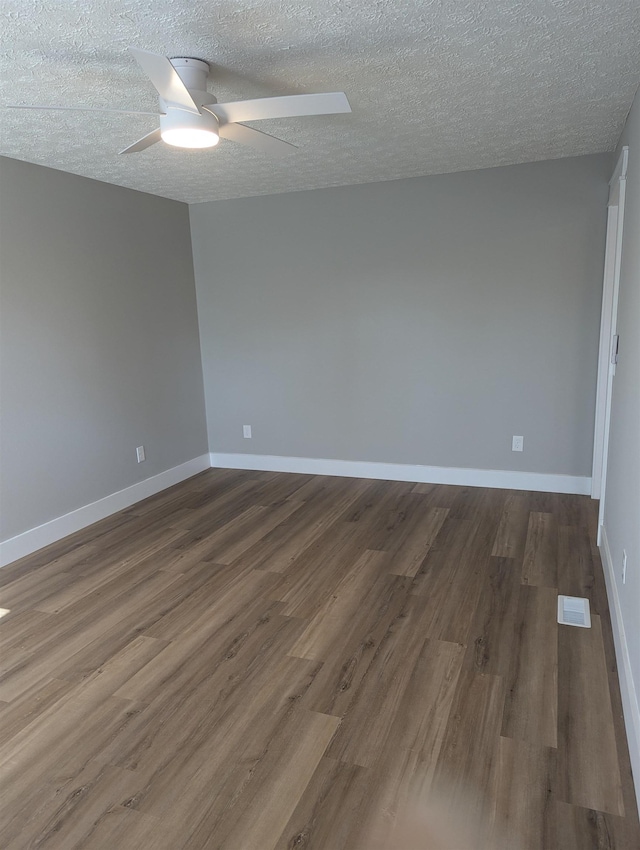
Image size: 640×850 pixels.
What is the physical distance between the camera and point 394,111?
2.66m

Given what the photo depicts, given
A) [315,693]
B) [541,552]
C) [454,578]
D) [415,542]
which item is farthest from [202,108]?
[541,552]

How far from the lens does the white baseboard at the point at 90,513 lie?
3.45 meters

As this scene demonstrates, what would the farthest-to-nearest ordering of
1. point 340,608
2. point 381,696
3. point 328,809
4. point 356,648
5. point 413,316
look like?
point 413,316, point 340,608, point 356,648, point 381,696, point 328,809

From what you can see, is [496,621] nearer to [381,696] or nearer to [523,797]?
[381,696]

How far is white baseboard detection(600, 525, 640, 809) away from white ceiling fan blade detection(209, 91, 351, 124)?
2181 millimetres

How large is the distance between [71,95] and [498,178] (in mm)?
2820

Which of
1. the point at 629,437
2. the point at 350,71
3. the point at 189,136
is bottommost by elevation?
the point at 629,437

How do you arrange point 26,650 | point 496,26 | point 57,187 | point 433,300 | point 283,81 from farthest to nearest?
1. point 433,300
2. point 57,187
3. point 26,650
4. point 283,81
5. point 496,26

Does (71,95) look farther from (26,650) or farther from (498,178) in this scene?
(498,178)

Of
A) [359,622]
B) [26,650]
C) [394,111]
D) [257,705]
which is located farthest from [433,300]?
[26,650]

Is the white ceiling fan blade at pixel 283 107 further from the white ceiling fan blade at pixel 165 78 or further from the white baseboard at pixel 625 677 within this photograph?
the white baseboard at pixel 625 677

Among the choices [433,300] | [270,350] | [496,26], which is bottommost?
[270,350]

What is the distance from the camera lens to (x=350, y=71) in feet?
7.23

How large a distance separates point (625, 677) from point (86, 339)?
11.8 feet
